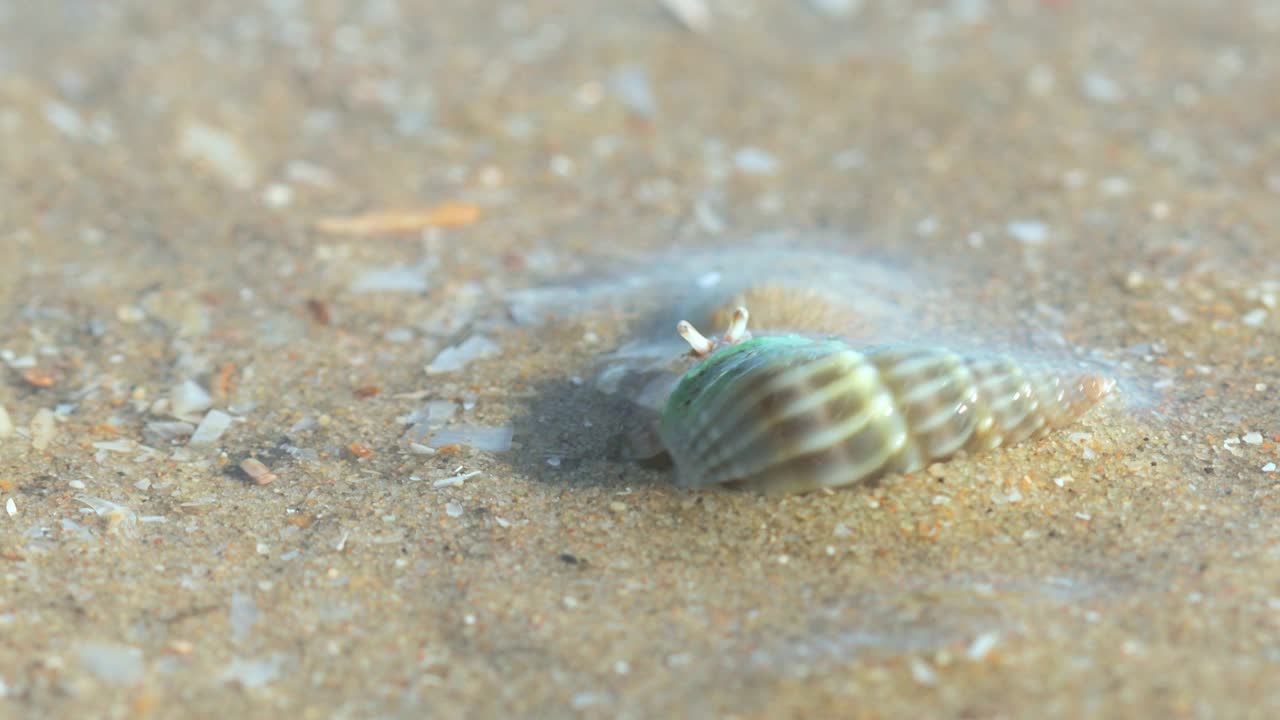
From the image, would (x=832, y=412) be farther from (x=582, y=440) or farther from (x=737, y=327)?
(x=582, y=440)

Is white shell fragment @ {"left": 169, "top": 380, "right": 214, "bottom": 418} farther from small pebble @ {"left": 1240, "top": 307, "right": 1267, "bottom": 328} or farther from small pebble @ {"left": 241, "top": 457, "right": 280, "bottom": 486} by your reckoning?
small pebble @ {"left": 1240, "top": 307, "right": 1267, "bottom": 328}

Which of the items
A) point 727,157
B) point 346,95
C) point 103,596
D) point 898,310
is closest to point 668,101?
point 727,157

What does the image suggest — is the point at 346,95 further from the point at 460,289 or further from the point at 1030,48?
the point at 1030,48

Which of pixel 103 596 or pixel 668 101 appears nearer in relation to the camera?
pixel 103 596

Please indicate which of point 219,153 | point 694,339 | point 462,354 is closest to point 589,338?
point 462,354

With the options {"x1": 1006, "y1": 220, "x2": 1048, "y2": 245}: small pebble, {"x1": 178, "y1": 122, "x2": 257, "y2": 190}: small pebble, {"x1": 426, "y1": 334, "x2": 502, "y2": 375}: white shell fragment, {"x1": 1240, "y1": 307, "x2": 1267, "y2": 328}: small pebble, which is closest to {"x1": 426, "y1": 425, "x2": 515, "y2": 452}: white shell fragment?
{"x1": 426, "y1": 334, "x2": 502, "y2": 375}: white shell fragment

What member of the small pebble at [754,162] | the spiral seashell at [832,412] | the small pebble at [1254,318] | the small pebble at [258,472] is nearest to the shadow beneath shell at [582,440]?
the spiral seashell at [832,412]

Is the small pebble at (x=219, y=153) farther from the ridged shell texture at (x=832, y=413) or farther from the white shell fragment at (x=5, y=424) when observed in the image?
the ridged shell texture at (x=832, y=413)

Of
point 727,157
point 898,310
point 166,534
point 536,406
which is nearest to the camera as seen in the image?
point 166,534

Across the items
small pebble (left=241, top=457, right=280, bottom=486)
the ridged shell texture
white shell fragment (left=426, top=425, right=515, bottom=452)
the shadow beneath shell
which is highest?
the ridged shell texture
